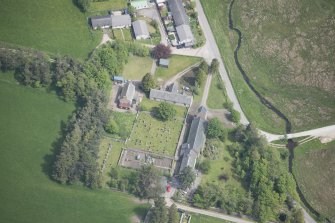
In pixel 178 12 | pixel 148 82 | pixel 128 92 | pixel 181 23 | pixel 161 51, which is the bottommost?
pixel 128 92

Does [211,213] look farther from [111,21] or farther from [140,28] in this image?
[111,21]

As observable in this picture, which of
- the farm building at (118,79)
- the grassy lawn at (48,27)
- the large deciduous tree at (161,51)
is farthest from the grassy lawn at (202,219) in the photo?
the grassy lawn at (48,27)

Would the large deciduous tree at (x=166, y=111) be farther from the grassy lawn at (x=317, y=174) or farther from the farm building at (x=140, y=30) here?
the grassy lawn at (x=317, y=174)

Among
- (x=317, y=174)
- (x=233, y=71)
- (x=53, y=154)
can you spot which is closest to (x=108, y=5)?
(x=233, y=71)

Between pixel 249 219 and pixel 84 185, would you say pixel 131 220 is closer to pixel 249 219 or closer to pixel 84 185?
pixel 84 185

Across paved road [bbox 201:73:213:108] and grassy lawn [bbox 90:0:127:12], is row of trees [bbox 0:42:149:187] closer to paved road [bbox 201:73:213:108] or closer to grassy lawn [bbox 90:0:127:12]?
grassy lawn [bbox 90:0:127:12]

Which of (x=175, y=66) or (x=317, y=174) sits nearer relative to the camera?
(x=317, y=174)

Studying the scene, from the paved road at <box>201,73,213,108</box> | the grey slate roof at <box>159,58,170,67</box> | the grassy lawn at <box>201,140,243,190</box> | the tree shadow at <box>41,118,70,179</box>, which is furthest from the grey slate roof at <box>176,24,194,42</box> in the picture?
the tree shadow at <box>41,118,70,179</box>
